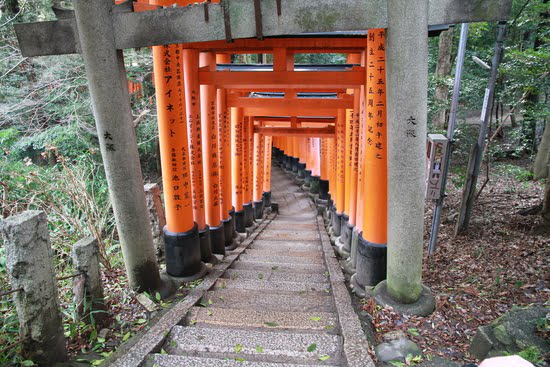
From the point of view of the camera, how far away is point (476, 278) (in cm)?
462

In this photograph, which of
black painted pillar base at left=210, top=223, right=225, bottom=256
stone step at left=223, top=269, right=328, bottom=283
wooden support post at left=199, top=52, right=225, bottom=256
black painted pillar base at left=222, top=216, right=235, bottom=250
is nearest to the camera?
stone step at left=223, top=269, right=328, bottom=283

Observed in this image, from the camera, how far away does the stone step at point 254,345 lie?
316cm

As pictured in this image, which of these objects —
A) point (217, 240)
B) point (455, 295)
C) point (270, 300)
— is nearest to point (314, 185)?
point (217, 240)

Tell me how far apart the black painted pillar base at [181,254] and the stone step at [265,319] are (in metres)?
1.06

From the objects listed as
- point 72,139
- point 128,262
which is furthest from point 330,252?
point 72,139

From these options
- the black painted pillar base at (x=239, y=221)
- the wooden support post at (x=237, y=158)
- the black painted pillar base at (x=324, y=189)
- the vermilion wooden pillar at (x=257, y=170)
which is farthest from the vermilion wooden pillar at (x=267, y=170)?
the black painted pillar base at (x=239, y=221)

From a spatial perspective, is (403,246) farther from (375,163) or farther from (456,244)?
(456,244)

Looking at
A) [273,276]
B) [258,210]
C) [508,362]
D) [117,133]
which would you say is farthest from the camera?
[258,210]

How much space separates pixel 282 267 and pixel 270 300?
1.81 metres

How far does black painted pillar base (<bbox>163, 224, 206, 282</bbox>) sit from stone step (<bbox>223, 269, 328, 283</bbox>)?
0.60m

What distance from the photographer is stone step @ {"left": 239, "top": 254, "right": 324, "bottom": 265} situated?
22.2 feet

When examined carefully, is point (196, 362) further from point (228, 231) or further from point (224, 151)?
point (228, 231)

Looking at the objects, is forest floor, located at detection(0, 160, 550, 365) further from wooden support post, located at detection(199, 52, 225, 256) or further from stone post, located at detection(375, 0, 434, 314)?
wooden support post, located at detection(199, 52, 225, 256)

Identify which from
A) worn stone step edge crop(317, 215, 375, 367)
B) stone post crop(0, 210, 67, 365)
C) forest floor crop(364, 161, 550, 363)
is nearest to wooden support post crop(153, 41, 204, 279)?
worn stone step edge crop(317, 215, 375, 367)
